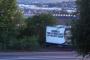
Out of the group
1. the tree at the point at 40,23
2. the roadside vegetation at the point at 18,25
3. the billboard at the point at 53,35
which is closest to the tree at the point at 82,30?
the roadside vegetation at the point at 18,25

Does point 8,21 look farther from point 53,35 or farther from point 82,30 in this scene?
point 82,30

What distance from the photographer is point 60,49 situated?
28031 millimetres

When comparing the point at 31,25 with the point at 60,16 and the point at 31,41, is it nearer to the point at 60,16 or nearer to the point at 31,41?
the point at 31,41

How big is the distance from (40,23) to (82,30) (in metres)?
20.3

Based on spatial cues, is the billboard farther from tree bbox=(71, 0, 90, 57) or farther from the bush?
tree bbox=(71, 0, 90, 57)

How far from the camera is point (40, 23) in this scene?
2930 cm

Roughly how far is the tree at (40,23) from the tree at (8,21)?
1.13 m

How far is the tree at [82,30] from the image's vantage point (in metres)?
8.95

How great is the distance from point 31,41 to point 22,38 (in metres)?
1.46

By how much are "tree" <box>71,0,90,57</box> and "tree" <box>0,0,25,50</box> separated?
18.6 m

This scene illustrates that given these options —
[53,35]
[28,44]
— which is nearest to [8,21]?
[28,44]

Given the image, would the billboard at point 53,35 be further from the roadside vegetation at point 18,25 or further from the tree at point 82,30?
the tree at point 82,30

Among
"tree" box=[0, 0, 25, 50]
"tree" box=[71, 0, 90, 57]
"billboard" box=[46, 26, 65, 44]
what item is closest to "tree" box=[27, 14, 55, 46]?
"billboard" box=[46, 26, 65, 44]

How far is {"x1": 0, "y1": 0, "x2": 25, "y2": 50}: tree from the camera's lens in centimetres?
2791
